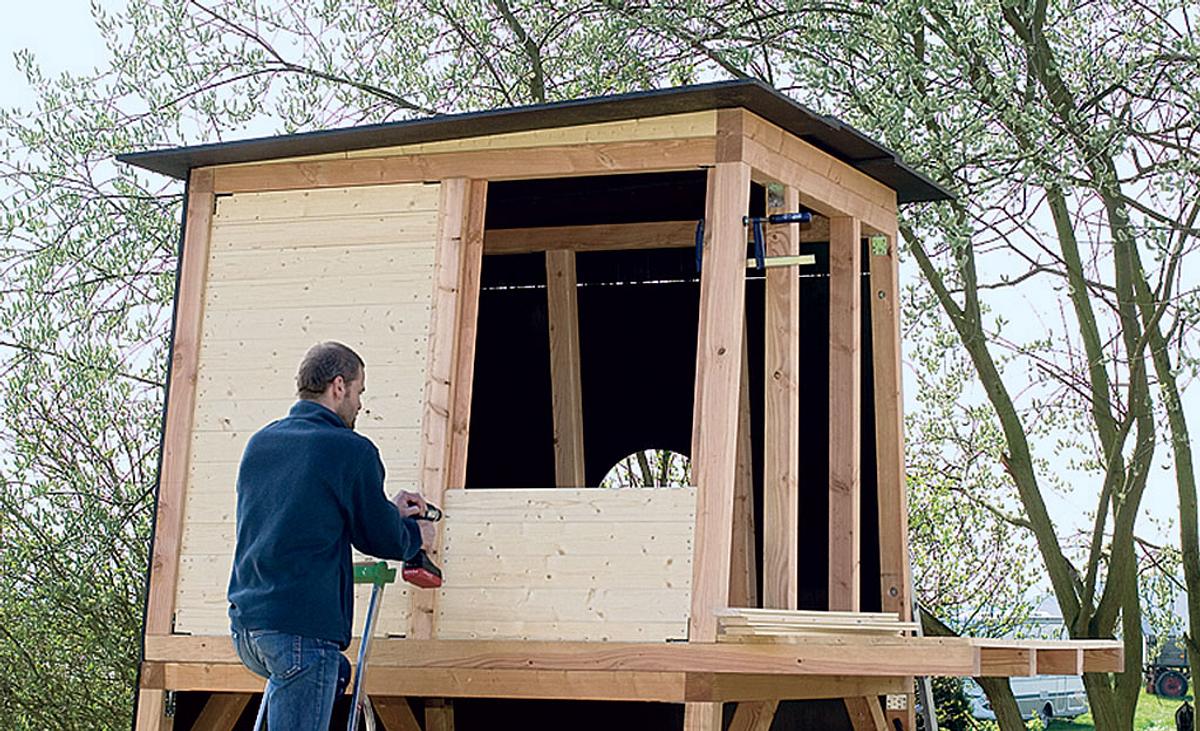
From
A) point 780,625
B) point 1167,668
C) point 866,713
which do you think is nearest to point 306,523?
point 780,625

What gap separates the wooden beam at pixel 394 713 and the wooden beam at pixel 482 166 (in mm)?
2156

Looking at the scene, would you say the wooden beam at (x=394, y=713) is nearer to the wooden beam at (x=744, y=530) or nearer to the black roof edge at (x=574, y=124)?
the wooden beam at (x=744, y=530)

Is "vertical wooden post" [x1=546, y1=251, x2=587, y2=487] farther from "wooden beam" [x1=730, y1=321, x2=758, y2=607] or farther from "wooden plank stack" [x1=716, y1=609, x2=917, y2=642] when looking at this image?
"wooden plank stack" [x1=716, y1=609, x2=917, y2=642]

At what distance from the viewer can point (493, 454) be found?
872 centimetres

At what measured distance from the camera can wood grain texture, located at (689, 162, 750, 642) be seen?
545 centimetres

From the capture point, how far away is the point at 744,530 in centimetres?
812

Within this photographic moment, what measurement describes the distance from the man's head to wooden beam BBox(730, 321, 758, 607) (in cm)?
315

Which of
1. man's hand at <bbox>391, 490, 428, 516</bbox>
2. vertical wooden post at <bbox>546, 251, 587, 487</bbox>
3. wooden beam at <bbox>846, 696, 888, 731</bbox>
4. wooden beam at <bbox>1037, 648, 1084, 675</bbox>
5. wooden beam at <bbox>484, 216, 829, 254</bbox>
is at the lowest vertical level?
wooden beam at <bbox>846, 696, 888, 731</bbox>

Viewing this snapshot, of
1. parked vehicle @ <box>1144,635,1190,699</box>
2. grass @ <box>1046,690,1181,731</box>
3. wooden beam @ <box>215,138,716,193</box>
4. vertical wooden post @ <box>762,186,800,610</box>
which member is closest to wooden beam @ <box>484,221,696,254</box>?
wooden beam @ <box>215,138,716,193</box>

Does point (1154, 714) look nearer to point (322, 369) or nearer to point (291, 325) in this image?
point (291, 325)

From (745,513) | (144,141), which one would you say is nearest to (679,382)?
(745,513)

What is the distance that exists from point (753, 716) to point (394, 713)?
1676 millimetres

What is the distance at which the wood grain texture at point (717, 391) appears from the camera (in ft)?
17.9

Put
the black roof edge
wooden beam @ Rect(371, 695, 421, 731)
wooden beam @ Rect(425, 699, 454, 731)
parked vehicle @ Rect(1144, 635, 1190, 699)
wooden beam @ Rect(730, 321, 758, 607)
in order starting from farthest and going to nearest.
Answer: parked vehicle @ Rect(1144, 635, 1190, 699), wooden beam @ Rect(730, 321, 758, 607), wooden beam @ Rect(425, 699, 454, 731), wooden beam @ Rect(371, 695, 421, 731), the black roof edge
